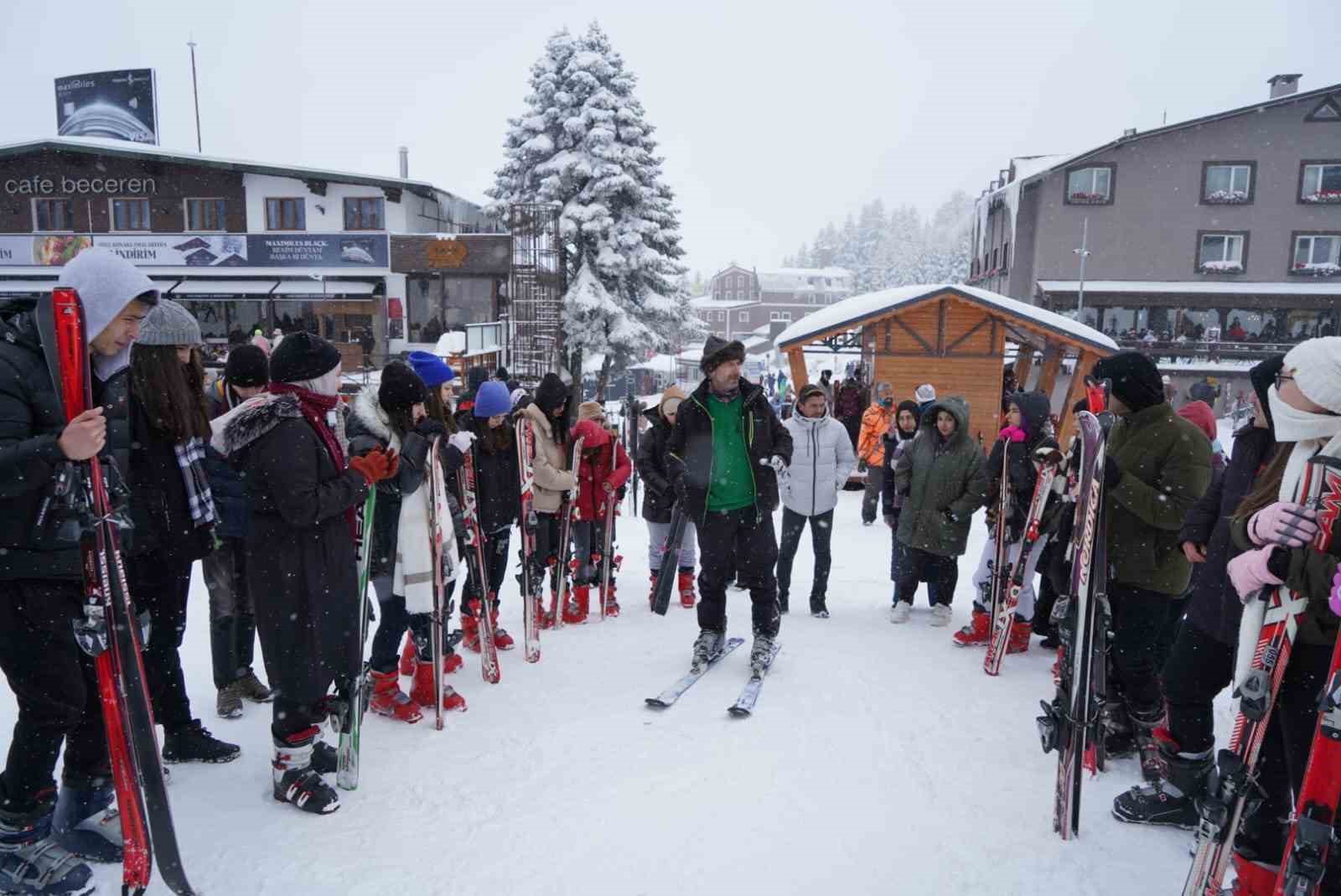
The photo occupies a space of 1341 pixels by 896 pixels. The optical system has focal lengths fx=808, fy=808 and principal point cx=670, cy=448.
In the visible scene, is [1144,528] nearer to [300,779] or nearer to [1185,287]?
[300,779]

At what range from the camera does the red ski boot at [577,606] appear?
646 centimetres

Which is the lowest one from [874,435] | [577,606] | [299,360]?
[577,606]

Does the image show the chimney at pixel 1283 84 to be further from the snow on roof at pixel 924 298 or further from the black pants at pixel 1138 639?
the black pants at pixel 1138 639

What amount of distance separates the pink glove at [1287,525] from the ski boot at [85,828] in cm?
411

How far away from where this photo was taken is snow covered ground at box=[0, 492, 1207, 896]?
300cm

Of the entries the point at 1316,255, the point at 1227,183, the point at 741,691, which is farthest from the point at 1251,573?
the point at 1316,255

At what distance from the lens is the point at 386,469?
11.5ft

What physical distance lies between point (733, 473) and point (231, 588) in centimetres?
291

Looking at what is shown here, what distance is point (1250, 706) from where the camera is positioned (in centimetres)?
252

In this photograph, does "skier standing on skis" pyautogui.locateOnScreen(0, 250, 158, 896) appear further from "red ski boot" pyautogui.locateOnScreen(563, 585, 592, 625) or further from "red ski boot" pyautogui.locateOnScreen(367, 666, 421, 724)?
"red ski boot" pyautogui.locateOnScreen(563, 585, 592, 625)

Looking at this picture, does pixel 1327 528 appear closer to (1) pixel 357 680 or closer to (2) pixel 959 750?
(2) pixel 959 750

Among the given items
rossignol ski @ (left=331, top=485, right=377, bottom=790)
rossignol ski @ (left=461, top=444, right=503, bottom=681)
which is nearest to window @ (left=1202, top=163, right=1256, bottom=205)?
rossignol ski @ (left=461, top=444, right=503, bottom=681)

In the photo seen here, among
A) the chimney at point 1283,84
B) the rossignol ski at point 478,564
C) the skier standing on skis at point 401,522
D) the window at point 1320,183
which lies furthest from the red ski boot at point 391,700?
the chimney at point 1283,84

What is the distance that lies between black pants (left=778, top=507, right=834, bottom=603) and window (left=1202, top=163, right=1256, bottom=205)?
3325 cm
